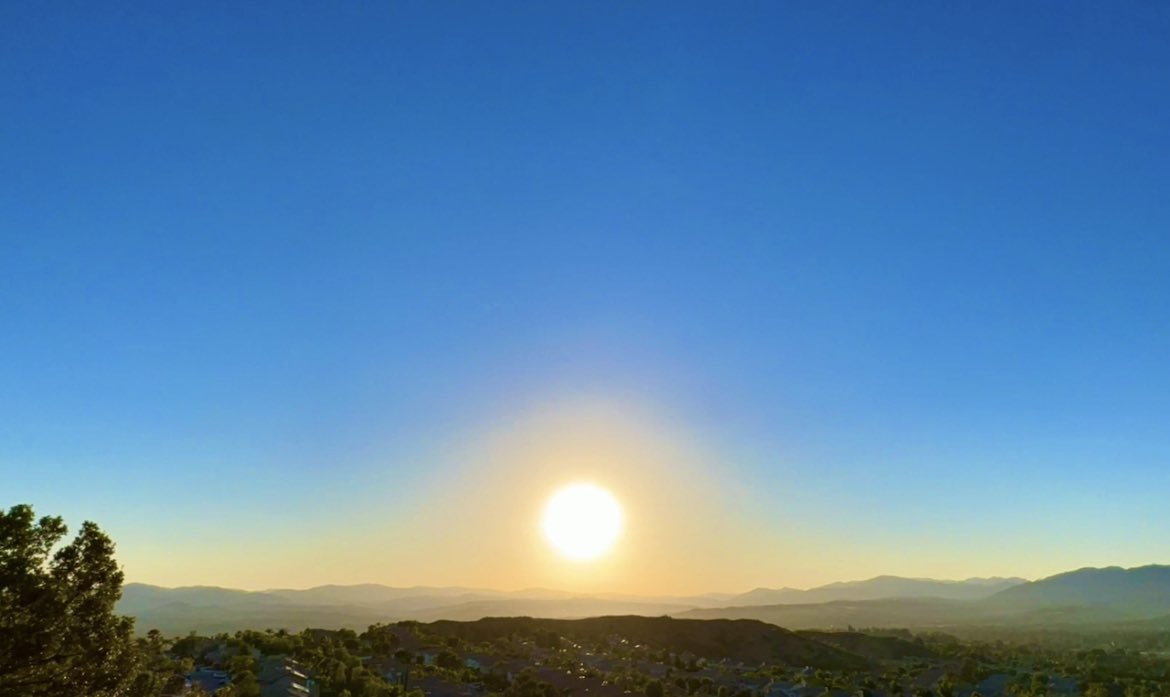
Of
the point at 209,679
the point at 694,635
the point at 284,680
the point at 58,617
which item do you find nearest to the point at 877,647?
the point at 694,635

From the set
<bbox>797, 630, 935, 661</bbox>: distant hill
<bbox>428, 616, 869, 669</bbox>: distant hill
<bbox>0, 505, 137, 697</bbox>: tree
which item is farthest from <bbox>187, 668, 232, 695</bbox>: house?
<bbox>797, 630, 935, 661</bbox>: distant hill

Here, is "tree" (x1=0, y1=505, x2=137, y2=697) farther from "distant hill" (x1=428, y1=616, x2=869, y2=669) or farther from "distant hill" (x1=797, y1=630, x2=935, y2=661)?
"distant hill" (x1=797, y1=630, x2=935, y2=661)

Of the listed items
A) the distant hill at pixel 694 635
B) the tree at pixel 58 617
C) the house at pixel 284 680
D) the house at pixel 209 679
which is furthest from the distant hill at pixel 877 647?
the tree at pixel 58 617

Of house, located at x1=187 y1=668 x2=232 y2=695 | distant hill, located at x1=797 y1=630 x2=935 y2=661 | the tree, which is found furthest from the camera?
distant hill, located at x1=797 y1=630 x2=935 y2=661

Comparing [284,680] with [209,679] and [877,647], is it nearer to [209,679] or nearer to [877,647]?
[209,679]

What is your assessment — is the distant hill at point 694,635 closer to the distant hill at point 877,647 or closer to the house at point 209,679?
the distant hill at point 877,647

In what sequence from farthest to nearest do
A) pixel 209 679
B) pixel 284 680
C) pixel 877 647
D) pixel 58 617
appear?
1. pixel 877 647
2. pixel 209 679
3. pixel 284 680
4. pixel 58 617

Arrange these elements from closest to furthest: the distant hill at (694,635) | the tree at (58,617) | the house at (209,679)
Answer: the tree at (58,617) → the house at (209,679) → the distant hill at (694,635)

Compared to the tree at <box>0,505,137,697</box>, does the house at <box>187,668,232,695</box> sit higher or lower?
lower
